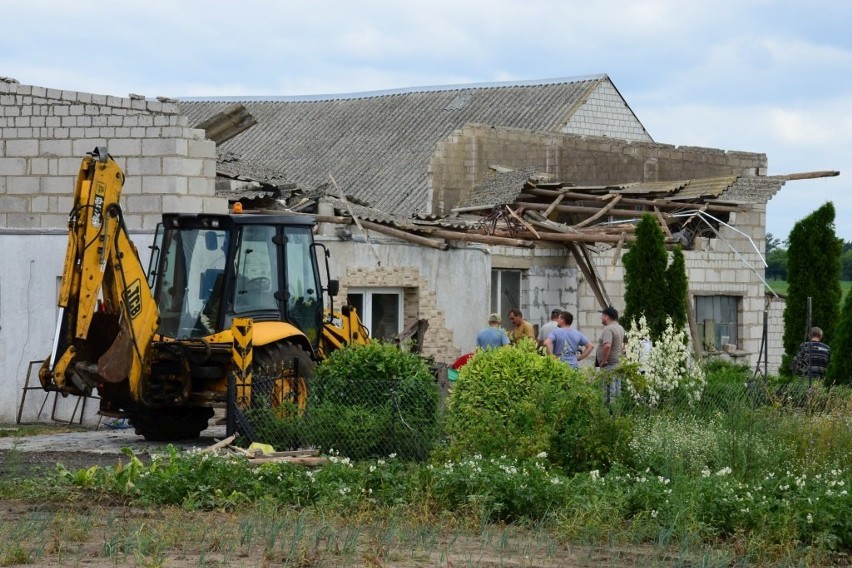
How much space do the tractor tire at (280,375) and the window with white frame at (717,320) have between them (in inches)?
531

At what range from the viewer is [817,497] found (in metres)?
10.5

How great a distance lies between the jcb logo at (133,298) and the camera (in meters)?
15.7

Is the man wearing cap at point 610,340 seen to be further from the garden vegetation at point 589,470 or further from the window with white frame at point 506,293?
the window with white frame at point 506,293

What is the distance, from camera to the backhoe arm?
15.5 metres

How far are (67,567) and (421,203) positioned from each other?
25.0 meters

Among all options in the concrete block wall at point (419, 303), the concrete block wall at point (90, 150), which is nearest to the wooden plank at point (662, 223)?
the concrete block wall at point (419, 303)

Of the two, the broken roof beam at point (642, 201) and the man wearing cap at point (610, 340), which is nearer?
the man wearing cap at point (610, 340)

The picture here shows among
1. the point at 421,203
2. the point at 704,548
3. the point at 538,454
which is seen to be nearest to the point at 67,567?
the point at 704,548

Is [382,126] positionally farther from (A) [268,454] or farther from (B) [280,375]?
(A) [268,454]

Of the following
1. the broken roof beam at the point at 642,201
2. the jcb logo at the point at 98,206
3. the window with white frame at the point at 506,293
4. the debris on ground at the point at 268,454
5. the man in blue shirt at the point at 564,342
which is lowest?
the debris on ground at the point at 268,454

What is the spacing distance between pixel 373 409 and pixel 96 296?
3.37 meters

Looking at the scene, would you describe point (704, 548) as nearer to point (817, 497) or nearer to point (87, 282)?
point (817, 497)

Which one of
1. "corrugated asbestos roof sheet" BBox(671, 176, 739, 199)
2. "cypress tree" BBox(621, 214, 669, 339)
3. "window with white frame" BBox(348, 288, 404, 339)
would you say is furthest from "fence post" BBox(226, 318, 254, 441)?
"corrugated asbestos roof sheet" BBox(671, 176, 739, 199)

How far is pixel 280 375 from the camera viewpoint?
1573 centimetres
